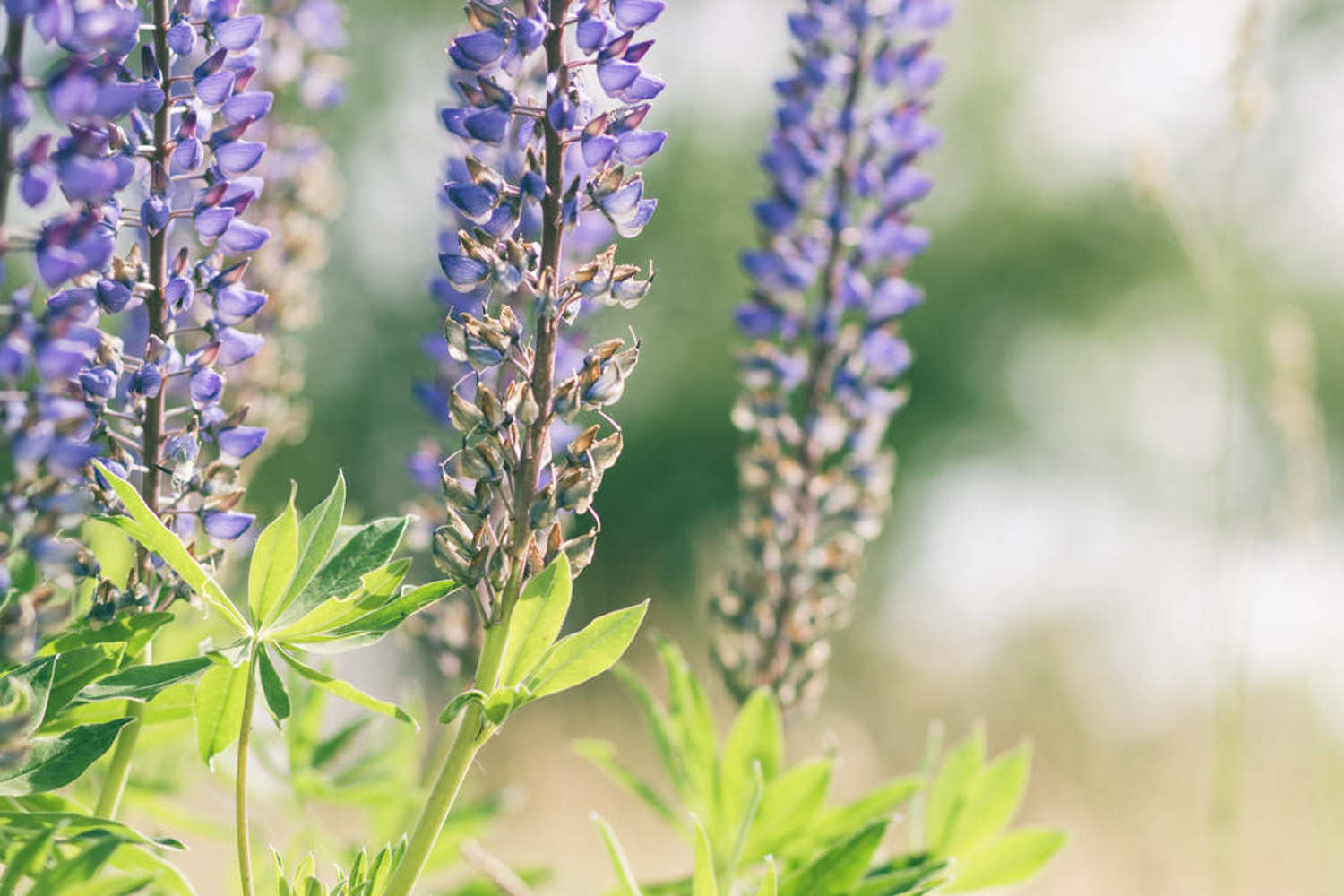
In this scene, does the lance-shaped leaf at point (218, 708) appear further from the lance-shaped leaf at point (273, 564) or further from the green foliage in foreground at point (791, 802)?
the green foliage in foreground at point (791, 802)

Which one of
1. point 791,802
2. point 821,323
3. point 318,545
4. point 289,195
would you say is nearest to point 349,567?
point 318,545

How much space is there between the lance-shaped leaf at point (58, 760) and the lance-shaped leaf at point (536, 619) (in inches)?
12.6

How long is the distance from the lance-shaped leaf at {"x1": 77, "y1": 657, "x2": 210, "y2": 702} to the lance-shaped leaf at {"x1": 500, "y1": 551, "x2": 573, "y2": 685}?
0.26 metres

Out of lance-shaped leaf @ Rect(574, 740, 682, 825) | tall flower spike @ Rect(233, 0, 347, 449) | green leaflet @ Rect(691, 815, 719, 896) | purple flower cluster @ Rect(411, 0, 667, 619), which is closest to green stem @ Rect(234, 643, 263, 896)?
purple flower cluster @ Rect(411, 0, 667, 619)

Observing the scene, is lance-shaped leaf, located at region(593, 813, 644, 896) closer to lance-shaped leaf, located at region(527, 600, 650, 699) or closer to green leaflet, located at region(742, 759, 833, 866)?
lance-shaped leaf, located at region(527, 600, 650, 699)

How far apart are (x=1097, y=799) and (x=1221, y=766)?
379cm

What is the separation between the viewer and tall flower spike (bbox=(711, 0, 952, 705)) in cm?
218

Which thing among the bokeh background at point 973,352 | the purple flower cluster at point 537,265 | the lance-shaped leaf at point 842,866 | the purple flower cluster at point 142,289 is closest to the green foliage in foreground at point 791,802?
the lance-shaped leaf at point 842,866

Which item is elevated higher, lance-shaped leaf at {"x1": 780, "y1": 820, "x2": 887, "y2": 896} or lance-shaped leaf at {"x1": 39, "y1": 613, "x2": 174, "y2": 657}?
lance-shaped leaf at {"x1": 39, "y1": 613, "x2": 174, "y2": 657}

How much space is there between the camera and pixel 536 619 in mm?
1135

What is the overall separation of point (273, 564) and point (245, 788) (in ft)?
0.72

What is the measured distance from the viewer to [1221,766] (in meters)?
2.86

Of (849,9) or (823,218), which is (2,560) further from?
(849,9)

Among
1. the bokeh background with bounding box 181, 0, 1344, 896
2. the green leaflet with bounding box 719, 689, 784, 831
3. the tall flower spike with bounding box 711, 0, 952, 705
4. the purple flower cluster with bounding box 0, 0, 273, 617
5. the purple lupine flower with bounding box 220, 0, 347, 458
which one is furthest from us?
the bokeh background with bounding box 181, 0, 1344, 896
